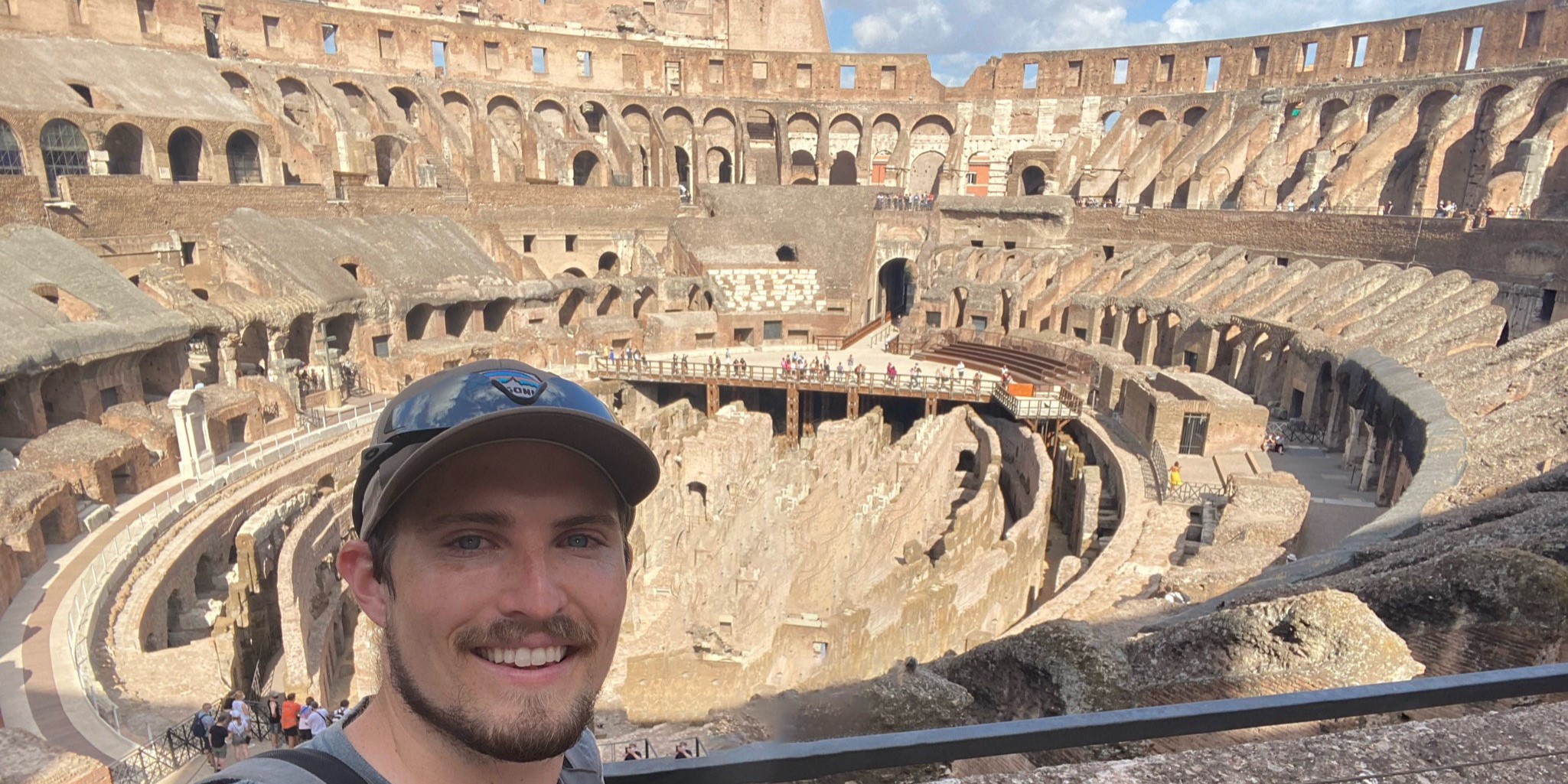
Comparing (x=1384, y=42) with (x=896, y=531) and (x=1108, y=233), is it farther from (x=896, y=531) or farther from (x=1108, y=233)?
(x=896, y=531)

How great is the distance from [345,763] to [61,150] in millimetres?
29338

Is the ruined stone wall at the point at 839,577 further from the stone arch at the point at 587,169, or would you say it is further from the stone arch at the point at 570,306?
the stone arch at the point at 587,169

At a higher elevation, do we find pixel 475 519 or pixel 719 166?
pixel 719 166

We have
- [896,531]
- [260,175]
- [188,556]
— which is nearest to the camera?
[188,556]

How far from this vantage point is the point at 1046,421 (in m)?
21.4

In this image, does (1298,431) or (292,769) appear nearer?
(292,769)

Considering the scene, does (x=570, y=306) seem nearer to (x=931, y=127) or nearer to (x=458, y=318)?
(x=458, y=318)

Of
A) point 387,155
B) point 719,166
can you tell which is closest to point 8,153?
point 387,155

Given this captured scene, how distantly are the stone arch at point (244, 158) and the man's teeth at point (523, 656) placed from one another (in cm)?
3143

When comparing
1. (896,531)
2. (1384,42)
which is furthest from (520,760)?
(1384,42)

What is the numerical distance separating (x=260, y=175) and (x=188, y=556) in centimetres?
1984

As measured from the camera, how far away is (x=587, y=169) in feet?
122

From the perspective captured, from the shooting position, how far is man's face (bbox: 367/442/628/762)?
1265mm

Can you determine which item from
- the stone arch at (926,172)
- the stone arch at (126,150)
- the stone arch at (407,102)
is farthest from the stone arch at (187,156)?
the stone arch at (926,172)
